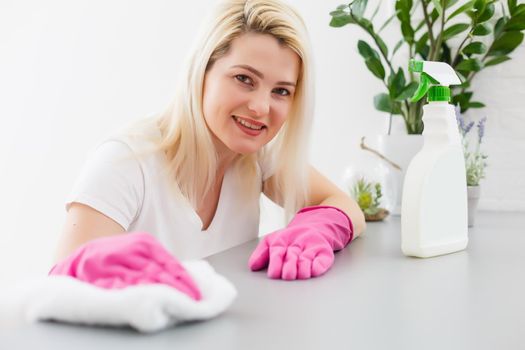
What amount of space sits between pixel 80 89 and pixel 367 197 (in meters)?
1.22

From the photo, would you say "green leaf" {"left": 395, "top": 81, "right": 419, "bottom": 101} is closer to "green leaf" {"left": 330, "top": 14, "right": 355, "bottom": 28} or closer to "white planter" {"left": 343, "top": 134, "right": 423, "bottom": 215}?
"white planter" {"left": 343, "top": 134, "right": 423, "bottom": 215}

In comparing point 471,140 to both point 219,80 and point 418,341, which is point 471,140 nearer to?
point 219,80

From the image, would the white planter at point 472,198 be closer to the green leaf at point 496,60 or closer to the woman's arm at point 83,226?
the green leaf at point 496,60

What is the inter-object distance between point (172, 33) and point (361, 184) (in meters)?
0.97

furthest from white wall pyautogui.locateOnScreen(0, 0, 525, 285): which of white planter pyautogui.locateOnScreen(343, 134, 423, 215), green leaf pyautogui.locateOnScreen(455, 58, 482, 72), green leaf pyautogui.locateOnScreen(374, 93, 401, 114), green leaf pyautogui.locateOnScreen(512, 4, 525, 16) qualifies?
green leaf pyautogui.locateOnScreen(512, 4, 525, 16)

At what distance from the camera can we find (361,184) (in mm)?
1637

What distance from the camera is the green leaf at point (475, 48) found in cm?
173

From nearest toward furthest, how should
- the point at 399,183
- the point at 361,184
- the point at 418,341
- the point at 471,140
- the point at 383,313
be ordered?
the point at 418,341 < the point at 383,313 < the point at 361,184 < the point at 399,183 < the point at 471,140

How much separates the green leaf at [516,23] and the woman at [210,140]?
2.21 ft

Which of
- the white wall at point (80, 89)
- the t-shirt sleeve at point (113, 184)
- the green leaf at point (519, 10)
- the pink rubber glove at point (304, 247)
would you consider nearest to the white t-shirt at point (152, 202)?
the t-shirt sleeve at point (113, 184)

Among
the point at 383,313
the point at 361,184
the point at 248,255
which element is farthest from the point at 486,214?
the point at 383,313

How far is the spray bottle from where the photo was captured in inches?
43.9

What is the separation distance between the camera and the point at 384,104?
1865mm

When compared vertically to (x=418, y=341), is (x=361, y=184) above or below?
above
